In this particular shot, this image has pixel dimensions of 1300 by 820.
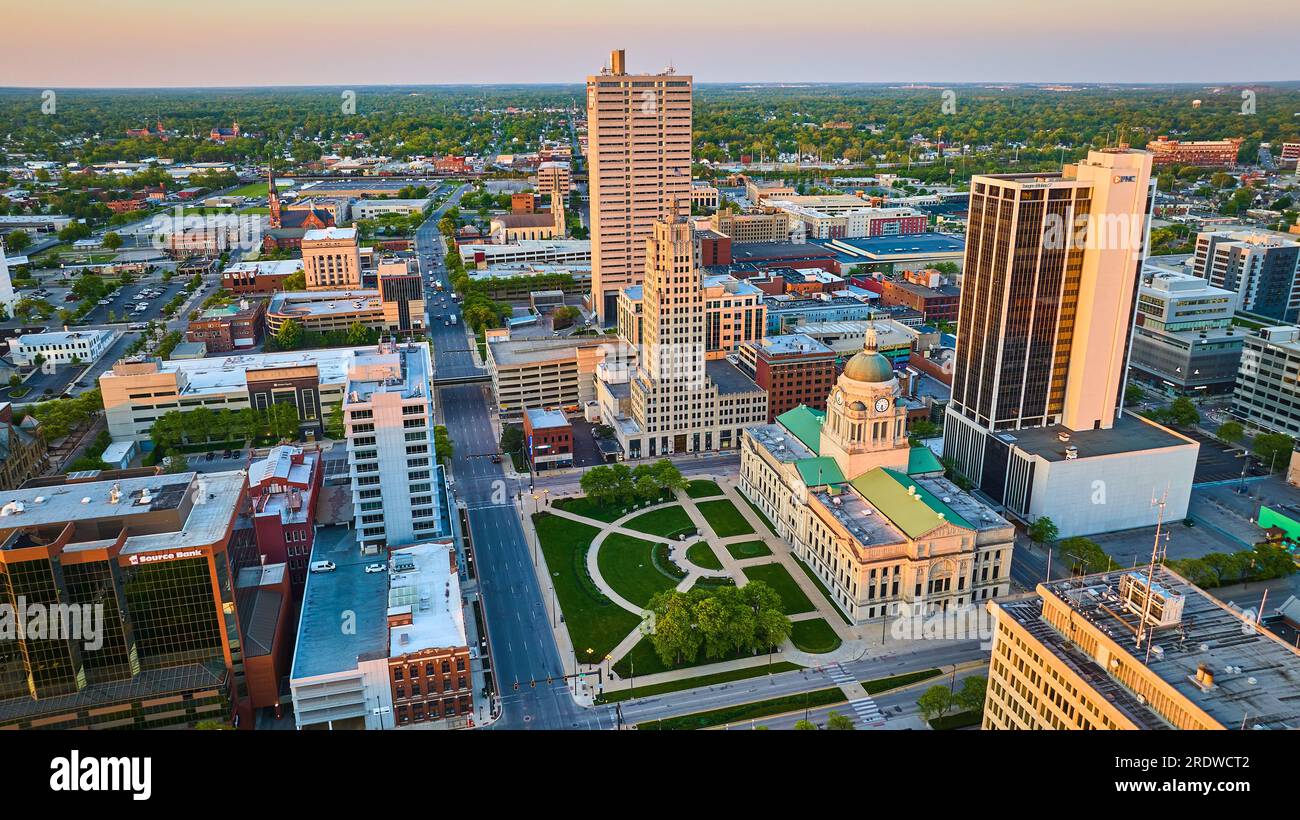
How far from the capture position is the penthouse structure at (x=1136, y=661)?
57500mm

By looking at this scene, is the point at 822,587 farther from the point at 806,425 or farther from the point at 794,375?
the point at 794,375

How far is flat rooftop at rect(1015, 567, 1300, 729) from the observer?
5675cm

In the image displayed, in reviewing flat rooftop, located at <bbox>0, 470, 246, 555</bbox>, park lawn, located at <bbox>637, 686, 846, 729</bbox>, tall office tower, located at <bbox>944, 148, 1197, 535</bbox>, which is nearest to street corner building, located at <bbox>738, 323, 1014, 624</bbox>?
tall office tower, located at <bbox>944, 148, 1197, 535</bbox>

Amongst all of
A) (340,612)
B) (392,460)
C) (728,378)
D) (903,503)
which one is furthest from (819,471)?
(340,612)

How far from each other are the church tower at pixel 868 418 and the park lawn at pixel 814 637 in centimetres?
2207

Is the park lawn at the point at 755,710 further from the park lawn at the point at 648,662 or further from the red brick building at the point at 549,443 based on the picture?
the red brick building at the point at 549,443

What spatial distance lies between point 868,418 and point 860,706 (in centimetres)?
3792

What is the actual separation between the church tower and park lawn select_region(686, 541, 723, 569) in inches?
785

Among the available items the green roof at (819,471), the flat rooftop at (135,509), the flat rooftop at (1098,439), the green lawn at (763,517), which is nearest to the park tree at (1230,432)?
the flat rooftop at (1098,439)

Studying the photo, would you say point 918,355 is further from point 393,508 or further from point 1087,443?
point 393,508

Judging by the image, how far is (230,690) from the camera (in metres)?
78.2

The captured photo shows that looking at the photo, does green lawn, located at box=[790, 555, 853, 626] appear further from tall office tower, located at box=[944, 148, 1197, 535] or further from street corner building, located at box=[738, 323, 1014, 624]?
tall office tower, located at box=[944, 148, 1197, 535]

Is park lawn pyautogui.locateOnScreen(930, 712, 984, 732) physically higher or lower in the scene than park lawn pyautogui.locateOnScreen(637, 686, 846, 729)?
higher
